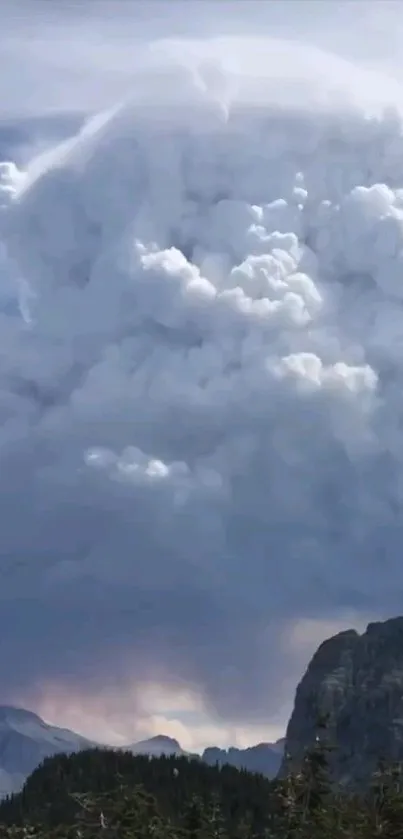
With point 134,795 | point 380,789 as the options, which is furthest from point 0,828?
point 380,789

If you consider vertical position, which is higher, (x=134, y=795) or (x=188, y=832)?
(x=134, y=795)

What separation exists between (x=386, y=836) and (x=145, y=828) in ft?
157

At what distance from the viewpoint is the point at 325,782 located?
11544 cm

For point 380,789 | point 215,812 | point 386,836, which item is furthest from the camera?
point 215,812

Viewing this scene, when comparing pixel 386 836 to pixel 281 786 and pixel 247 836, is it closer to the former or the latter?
pixel 281 786

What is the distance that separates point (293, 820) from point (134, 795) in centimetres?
5675

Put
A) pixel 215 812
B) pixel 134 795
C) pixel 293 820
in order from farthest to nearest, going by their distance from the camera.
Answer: pixel 134 795 → pixel 215 812 → pixel 293 820

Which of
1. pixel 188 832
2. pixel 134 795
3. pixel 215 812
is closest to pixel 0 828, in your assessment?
pixel 134 795

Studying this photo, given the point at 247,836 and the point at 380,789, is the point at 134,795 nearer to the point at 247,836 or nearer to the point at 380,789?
the point at 247,836

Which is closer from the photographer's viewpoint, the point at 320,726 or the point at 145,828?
the point at 320,726

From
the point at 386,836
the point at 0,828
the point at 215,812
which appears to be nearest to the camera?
the point at 386,836

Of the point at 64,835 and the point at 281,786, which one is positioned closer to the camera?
the point at 281,786

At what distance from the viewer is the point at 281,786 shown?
11794 cm

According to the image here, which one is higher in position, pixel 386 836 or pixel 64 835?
pixel 64 835
